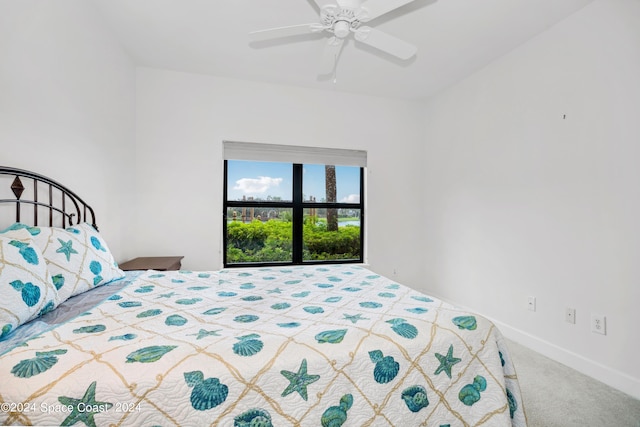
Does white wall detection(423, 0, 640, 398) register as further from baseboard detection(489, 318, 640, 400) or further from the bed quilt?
the bed quilt

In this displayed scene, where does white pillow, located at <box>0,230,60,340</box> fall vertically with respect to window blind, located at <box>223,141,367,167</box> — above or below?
below

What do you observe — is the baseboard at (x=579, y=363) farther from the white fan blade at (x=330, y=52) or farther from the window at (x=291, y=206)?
the white fan blade at (x=330, y=52)

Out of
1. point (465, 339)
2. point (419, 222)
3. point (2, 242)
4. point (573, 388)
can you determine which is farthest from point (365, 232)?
point (2, 242)

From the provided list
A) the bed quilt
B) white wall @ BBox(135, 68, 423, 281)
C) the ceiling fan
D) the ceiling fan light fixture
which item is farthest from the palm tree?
the bed quilt

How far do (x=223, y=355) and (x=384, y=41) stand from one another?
77.3 inches

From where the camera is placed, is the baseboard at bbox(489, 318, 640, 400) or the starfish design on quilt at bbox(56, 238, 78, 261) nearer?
the starfish design on quilt at bbox(56, 238, 78, 261)

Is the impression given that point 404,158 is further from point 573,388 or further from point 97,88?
point 97,88

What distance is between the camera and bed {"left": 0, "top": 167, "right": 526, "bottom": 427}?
0.80 meters

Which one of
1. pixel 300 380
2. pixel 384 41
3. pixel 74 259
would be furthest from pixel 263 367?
pixel 384 41

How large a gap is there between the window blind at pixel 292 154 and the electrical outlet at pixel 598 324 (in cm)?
250

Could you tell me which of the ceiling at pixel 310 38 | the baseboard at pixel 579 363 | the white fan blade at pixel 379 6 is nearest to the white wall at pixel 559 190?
the baseboard at pixel 579 363

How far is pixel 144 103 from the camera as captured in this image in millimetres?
3010

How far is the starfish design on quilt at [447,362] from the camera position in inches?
42.9

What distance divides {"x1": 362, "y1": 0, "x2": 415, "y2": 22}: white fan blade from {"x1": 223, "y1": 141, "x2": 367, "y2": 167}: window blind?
1.93 m
